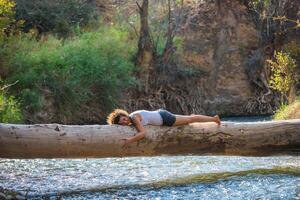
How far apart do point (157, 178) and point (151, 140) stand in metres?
1.19

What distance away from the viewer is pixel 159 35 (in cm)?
2573

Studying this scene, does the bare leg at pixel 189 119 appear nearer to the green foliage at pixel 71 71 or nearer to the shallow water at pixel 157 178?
the shallow water at pixel 157 178

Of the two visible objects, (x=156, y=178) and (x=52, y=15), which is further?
(x=52, y=15)

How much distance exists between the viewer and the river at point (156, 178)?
348 inches

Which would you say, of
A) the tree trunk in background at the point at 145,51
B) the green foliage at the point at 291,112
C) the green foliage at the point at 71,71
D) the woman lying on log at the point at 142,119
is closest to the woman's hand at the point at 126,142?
the woman lying on log at the point at 142,119

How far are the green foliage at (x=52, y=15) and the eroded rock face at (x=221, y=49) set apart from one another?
5.05 metres

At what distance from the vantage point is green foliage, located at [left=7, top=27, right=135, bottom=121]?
19297mm

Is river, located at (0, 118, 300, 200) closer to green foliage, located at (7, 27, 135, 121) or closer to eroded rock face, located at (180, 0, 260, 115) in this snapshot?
green foliage, located at (7, 27, 135, 121)

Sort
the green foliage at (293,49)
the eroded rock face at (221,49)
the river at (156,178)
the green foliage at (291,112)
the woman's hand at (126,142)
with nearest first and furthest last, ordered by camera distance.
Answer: the river at (156,178)
the woman's hand at (126,142)
the green foliage at (291,112)
the green foliage at (293,49)
the eroded rock face at (221,49)

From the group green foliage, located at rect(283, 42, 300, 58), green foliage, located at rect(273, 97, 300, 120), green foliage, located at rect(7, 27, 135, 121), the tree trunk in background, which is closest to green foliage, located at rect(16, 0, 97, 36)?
green foliage, located at rect(7, 27, 135, 121)

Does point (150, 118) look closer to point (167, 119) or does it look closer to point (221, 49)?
point (167, 119)

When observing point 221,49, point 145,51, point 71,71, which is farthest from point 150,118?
point 221,49

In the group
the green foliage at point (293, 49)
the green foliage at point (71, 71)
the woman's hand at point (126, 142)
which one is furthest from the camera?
the green foliage at point (293, 49)

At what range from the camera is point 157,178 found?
33.6 ft
